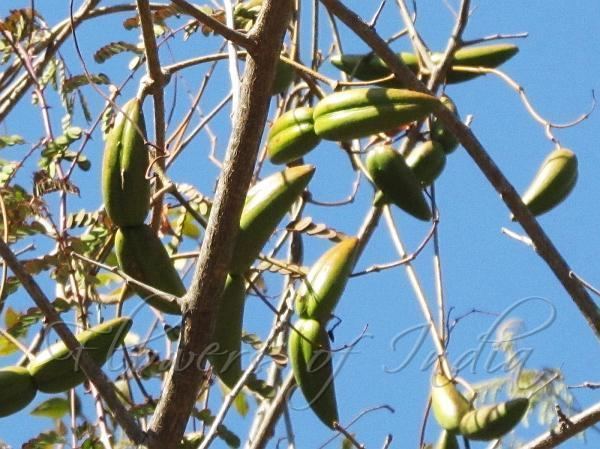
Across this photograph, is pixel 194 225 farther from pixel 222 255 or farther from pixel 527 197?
pixel 222 255

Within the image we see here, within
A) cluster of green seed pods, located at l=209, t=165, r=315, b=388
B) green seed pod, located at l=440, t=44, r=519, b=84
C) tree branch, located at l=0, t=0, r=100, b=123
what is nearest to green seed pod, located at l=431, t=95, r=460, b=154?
green seed pod, located at l=440, t=44, r=519, b=84

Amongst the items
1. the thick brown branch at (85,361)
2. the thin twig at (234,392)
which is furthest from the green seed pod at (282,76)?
the thick brown branch at (85,361)

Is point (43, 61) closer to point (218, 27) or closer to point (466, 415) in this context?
point (218, 27)

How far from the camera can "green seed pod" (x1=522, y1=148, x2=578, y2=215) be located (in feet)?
5.34

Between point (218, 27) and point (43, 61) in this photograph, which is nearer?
point (218, 27)

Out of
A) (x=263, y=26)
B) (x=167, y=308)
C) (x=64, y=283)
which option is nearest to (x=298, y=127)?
(x=263, y=26)

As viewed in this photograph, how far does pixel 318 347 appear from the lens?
1395 millimetres

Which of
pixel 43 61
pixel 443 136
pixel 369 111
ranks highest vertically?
pixel 43 61

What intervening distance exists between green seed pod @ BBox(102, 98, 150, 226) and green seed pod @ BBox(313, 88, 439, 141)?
0.23 meters

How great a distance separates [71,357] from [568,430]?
1.96ft

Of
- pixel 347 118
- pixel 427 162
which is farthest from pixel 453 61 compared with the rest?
pixel 347 118

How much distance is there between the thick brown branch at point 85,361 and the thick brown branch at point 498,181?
52cm

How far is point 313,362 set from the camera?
1388mm

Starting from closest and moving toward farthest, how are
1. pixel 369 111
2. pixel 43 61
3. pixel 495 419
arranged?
1. pixel 369 111
2. pixel 495 419
3. pixel 43 61
